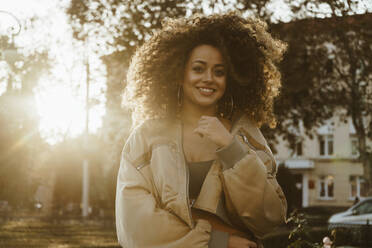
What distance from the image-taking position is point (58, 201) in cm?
4197

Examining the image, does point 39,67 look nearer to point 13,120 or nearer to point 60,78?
point 60,78

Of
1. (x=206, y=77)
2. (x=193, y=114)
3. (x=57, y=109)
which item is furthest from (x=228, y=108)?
(x=57, y=109)

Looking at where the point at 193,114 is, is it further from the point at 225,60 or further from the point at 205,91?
the point at 225,60

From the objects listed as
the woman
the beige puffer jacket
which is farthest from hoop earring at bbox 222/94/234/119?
the beige puffer jacket

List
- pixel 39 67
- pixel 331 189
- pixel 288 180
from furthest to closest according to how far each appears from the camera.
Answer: pixel 331 189
pixel 288 180
pixel 39 67

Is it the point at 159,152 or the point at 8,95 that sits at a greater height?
the point at 8,95

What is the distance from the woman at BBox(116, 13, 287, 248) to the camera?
113 inches

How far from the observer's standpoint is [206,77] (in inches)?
127

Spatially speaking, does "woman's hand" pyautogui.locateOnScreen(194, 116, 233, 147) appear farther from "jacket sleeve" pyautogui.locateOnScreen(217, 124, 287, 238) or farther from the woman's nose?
the woman's nose

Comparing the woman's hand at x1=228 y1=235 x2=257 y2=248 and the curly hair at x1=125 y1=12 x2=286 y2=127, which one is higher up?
the curly hair at x1=125 y1=12 x2=286 y2=127

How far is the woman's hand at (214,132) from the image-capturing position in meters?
2.98

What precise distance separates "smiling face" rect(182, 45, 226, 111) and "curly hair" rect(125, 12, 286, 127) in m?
0.05

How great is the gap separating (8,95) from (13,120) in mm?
1035

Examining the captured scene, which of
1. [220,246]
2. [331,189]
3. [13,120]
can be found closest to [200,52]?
[220,246]
